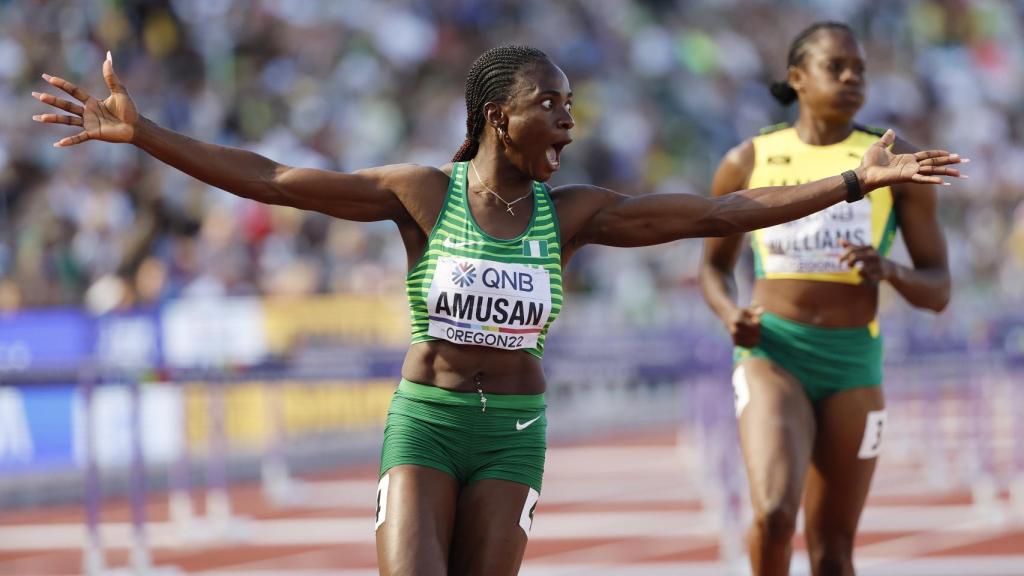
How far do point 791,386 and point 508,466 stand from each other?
1864 mm

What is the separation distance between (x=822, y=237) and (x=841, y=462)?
3.01ft

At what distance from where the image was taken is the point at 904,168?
5.29m

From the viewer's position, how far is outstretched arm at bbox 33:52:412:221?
17.1 feet

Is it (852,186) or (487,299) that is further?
(852,186)

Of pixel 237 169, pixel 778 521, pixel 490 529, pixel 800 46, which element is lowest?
pixel 778 521

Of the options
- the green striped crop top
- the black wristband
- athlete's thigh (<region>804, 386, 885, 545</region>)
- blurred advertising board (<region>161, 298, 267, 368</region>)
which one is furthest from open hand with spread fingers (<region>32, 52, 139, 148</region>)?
blurred advertising board (<region>161, 298, 267, 368</region>)

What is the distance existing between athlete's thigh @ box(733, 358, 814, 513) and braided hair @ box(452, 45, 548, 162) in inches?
69.7

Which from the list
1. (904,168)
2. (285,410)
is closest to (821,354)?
(904,168)

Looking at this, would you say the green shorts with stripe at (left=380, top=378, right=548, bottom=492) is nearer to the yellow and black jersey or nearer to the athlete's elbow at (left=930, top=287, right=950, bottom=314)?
the yellow and black jersey

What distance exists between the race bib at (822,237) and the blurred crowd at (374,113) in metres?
7.44

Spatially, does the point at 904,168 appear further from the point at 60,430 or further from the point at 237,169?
the point at 60,430

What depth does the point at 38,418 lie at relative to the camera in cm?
1270

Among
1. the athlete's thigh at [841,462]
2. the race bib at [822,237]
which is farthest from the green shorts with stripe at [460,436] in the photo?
the race bib at [822,237]

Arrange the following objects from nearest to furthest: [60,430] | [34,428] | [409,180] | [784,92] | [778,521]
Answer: [409,180], [778,521], [784,92], [34,428], [60,430]
